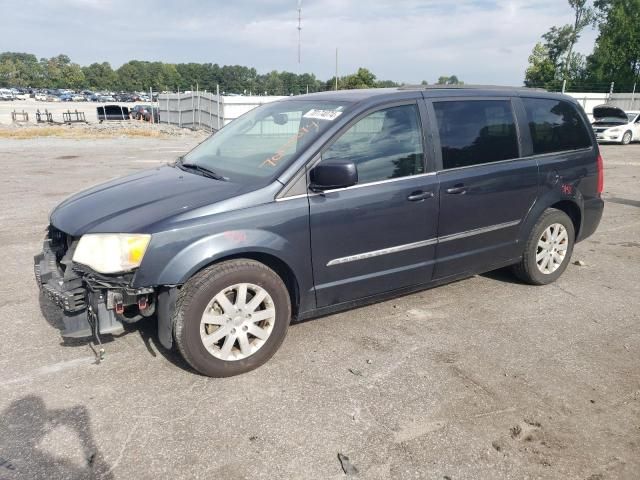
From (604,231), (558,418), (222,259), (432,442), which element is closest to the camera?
(432,442)

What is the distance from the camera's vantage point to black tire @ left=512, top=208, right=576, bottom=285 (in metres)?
4.64

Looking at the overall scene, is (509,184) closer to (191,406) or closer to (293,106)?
(293,106)

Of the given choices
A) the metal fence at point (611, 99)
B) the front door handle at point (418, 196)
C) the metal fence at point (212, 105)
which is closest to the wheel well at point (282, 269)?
the front door handle at point (418, 196)

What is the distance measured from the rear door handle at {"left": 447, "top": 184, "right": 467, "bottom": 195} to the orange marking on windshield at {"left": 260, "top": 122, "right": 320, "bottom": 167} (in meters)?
1.18

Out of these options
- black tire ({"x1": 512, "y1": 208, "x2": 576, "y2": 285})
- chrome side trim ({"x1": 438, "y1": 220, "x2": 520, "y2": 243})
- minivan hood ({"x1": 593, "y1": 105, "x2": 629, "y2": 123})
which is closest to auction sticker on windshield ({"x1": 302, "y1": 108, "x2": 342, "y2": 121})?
chrome side trim ({"x1": 438, "y1": 220, "x2": 520, "y2": 243})

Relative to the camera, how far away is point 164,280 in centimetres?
296

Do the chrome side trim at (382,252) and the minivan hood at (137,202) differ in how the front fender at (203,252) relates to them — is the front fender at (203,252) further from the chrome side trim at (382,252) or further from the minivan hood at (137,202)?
the chrome side trim at (382,252)

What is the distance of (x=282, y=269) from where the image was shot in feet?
11.2

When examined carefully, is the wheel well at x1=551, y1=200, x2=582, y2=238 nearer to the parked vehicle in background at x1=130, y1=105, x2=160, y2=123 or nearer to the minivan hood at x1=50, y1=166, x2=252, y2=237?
the minivan hood at x1=50, y1=166, x2=252, y2=237

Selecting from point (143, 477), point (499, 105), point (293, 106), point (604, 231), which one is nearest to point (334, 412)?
point (143, 477)

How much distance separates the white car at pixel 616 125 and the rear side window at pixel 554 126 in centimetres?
1887

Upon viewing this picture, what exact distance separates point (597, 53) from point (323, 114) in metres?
59.0

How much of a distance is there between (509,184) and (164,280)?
2.96 metres

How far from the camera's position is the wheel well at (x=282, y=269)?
128 inches
